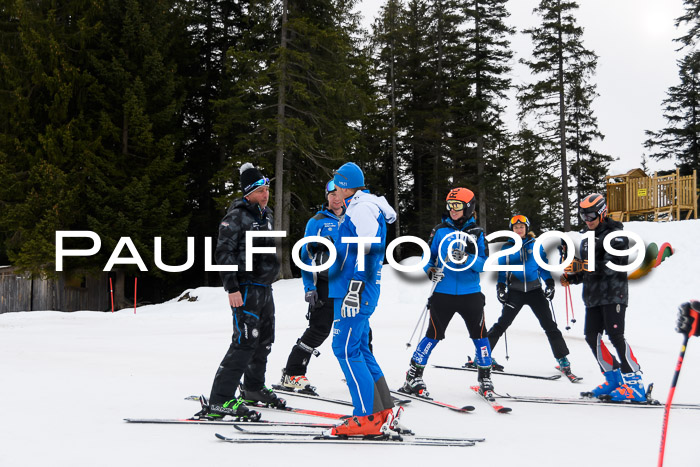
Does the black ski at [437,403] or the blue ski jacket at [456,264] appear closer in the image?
the black ski at [437,403]

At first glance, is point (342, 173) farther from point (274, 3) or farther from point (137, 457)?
point (274, 3)

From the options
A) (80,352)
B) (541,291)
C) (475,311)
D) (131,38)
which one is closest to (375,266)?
(475,311)

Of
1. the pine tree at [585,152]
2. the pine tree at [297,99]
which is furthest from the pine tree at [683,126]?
the pine tree at [297,99]

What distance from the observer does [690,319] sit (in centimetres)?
372

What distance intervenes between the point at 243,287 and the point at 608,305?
382 cm

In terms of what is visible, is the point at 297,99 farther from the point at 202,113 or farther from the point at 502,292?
the point at 502,292

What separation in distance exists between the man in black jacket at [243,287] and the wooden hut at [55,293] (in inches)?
839

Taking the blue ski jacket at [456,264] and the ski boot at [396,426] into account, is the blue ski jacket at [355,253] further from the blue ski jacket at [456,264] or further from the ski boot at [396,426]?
the blue ski jacket at [456,264]

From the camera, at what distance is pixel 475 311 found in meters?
6.12

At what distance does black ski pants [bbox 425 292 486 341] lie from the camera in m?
6.13

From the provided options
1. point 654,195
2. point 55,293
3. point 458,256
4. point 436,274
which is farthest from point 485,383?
point 55,293

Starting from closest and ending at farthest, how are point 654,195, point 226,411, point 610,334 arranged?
point 226,411
point 610,334
point 654,195

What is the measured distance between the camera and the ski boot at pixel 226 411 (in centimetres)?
496

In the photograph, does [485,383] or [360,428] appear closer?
[360,428]
